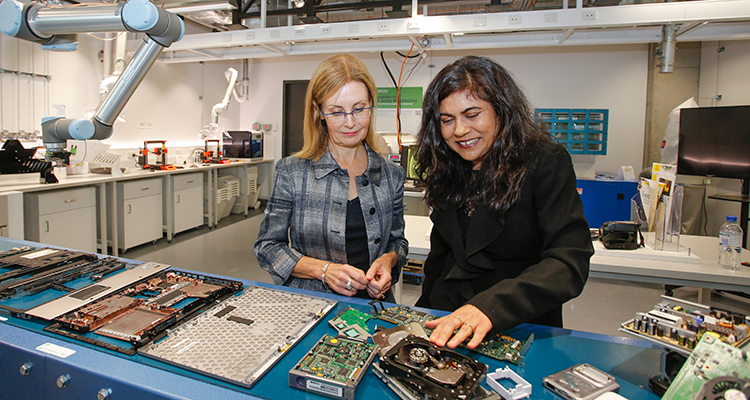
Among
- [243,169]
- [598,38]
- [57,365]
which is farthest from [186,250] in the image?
[598,38]

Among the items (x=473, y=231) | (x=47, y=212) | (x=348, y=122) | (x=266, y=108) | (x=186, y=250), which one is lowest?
(x=186, y=250)

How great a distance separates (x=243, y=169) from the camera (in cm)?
615

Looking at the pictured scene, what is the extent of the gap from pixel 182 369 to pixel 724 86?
577 centimetres

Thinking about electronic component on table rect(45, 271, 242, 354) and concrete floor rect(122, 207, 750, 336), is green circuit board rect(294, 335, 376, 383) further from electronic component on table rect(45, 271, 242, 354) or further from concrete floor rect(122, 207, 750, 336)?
concrete floor rect(122, 207, 750, 336)

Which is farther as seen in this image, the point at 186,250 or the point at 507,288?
the point at 186,250

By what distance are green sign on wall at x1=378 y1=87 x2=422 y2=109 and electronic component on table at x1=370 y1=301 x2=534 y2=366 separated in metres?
5.46

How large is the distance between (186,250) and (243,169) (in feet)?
7.05

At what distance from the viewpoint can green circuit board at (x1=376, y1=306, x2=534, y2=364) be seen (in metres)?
0.79

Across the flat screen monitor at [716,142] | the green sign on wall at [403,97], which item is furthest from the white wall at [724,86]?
the green sign on wall at [403,97]

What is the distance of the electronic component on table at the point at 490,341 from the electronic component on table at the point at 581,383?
3.0 inches

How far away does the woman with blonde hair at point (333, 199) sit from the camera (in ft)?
3.89

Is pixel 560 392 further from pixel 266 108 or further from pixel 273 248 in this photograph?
pixel 266 108

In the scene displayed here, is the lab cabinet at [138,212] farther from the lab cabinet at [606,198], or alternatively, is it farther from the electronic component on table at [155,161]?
the lab cabinet at [606,198]

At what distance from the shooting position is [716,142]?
318 centimetres
